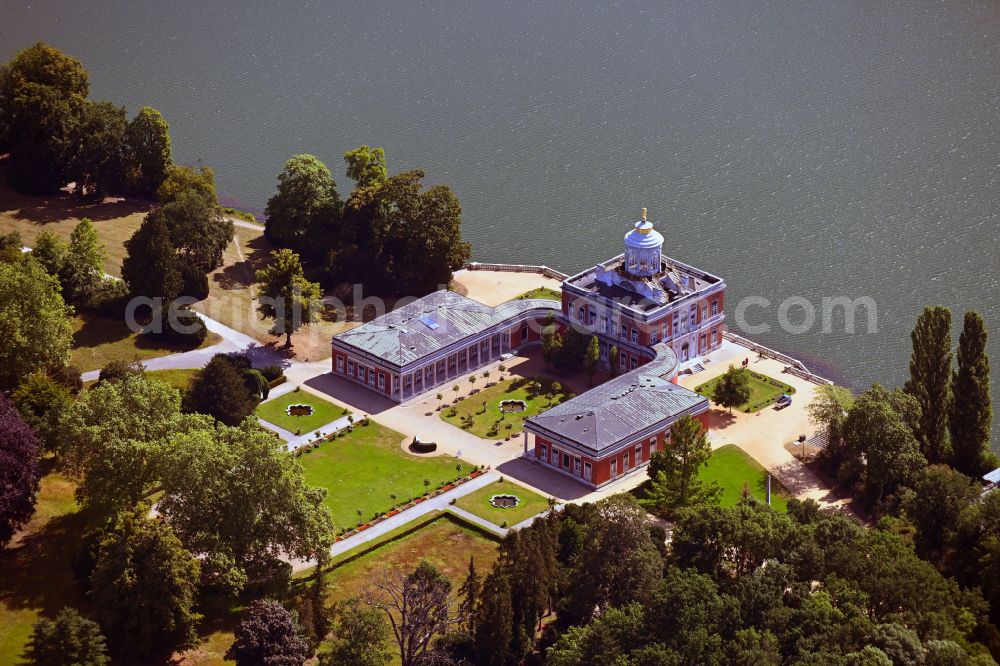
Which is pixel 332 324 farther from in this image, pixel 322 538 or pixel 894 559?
pixel 894 559

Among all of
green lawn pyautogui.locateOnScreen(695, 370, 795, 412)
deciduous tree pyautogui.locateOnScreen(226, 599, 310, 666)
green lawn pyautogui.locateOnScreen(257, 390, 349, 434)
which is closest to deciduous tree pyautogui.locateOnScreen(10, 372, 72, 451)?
green lawn pyautogui.locateOnScreen(257, 390, 349, 434)

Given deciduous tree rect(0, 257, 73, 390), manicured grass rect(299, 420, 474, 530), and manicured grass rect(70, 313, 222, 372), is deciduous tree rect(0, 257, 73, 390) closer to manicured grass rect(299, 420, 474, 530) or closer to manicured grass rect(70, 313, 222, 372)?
manicured grass rect(70, 313, 222, 372)

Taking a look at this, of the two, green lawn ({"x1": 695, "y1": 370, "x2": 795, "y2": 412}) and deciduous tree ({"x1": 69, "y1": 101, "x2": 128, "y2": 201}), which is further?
deciduous tree ({"x1": 69, "y1": 101, "x2": 128, "y2": 201})

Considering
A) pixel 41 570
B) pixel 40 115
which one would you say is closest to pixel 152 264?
pixel 40 115

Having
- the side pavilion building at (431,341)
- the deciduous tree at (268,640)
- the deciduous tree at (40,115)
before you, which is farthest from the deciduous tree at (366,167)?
the deciduous tree at (268,640)

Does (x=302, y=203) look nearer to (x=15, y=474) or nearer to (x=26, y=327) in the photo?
(x=26, y=327)

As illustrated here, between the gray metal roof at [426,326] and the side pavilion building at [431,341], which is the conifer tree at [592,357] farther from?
the gray metal roof at [426,326]
